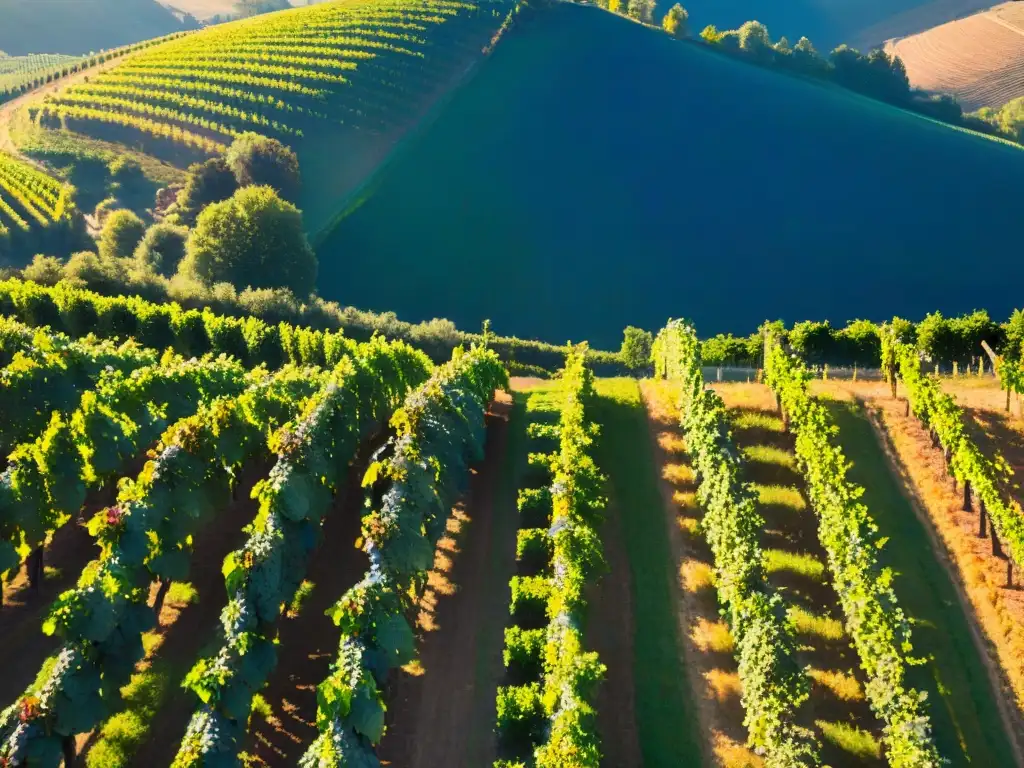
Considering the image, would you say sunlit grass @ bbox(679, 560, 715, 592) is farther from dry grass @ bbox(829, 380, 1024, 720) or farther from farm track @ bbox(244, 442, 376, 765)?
farm track @ bbox(244, 442, 376, 765)

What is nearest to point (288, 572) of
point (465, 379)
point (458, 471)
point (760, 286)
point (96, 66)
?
point (458, 471)

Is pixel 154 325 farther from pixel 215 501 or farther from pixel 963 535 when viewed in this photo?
pixel 963 535

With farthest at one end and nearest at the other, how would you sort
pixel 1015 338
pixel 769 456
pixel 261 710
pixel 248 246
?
pixel 248 246
pixel 1015 338
pixel 769 456
pixel 261 710

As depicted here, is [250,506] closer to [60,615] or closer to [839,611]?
[60,615]

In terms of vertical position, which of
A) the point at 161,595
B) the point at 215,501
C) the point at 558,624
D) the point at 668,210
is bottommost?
the point at 558,624

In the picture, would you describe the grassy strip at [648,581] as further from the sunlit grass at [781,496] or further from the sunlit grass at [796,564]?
the sunlit grass at [781,496]

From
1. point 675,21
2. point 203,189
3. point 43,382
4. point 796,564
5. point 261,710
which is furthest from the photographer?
point 675,21

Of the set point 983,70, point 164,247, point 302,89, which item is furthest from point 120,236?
point 983,70
